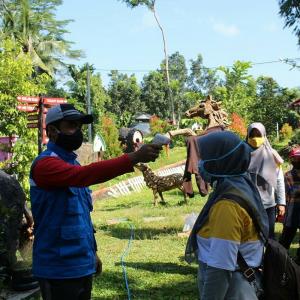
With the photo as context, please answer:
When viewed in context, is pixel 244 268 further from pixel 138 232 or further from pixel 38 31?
pixel 38 31

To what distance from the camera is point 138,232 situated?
9484 mm

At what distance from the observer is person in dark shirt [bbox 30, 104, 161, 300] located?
2.59 m

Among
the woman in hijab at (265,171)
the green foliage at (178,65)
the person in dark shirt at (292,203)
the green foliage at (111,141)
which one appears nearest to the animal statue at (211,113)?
the person in dark shirt at (292,203)

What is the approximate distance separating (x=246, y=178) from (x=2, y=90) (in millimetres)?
9195

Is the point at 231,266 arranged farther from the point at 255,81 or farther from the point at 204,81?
the point at 204,81

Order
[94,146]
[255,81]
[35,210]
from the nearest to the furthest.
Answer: [35,210]
[94,146]
[255,81]

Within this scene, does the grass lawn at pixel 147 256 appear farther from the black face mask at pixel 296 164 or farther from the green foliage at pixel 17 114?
the green foliage at pixel 17 114

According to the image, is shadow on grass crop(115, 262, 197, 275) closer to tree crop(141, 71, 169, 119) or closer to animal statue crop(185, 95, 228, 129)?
animal statue crop(185, 95, 228, 129)

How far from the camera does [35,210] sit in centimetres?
278

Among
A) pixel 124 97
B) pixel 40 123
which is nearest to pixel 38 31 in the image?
pixel 124 97

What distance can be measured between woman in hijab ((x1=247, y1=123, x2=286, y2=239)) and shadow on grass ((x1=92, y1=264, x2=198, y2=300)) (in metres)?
1.20

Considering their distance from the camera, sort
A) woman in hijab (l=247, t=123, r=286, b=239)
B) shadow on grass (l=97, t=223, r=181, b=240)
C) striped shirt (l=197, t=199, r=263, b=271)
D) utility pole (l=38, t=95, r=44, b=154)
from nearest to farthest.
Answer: striped shirt (l=197, t=199, r=263, b=271) → woman in hijab (l=247, t=123, r=286, b=239) → shadow on grass (l=97, t=223, r=181, b=240) → utility pole (l=38, t=95, r=44, b=154)

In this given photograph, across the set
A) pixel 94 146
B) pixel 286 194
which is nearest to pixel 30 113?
pixel 286 194

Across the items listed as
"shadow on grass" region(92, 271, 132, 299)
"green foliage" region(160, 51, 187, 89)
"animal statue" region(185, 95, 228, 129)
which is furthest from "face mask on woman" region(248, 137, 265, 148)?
"green foliage" region(160, 51, 187, 89)
